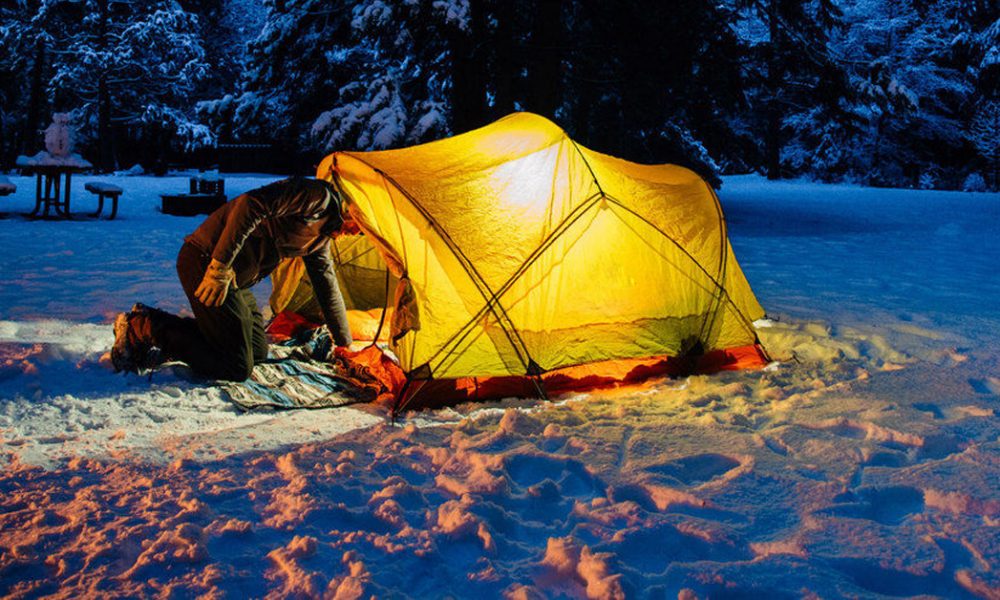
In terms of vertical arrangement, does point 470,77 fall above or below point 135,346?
above

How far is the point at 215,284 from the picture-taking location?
13.2 feet

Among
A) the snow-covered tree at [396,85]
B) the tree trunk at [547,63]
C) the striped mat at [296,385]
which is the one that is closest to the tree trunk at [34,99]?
the snow-covered tree at [396,85]

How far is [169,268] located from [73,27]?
22781 millimetres

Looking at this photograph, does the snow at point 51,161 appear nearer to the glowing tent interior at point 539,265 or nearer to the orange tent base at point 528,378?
the orange tent base at point 528,378

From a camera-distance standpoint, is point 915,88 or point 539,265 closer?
point 539,265

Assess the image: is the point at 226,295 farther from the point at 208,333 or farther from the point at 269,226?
the point at 269,226

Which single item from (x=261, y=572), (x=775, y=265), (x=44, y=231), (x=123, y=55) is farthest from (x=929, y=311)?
(x=123, y=55)

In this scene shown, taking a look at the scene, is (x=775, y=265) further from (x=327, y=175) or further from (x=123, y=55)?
(x=123, y=55)

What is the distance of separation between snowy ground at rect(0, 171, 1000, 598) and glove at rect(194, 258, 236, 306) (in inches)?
20.8

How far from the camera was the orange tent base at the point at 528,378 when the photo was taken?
428cm

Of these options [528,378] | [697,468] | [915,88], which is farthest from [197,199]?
[915,88]

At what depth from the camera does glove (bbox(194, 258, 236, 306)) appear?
4004 mm

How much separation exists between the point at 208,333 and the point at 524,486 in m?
2.11

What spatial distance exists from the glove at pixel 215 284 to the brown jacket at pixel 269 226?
5cm
